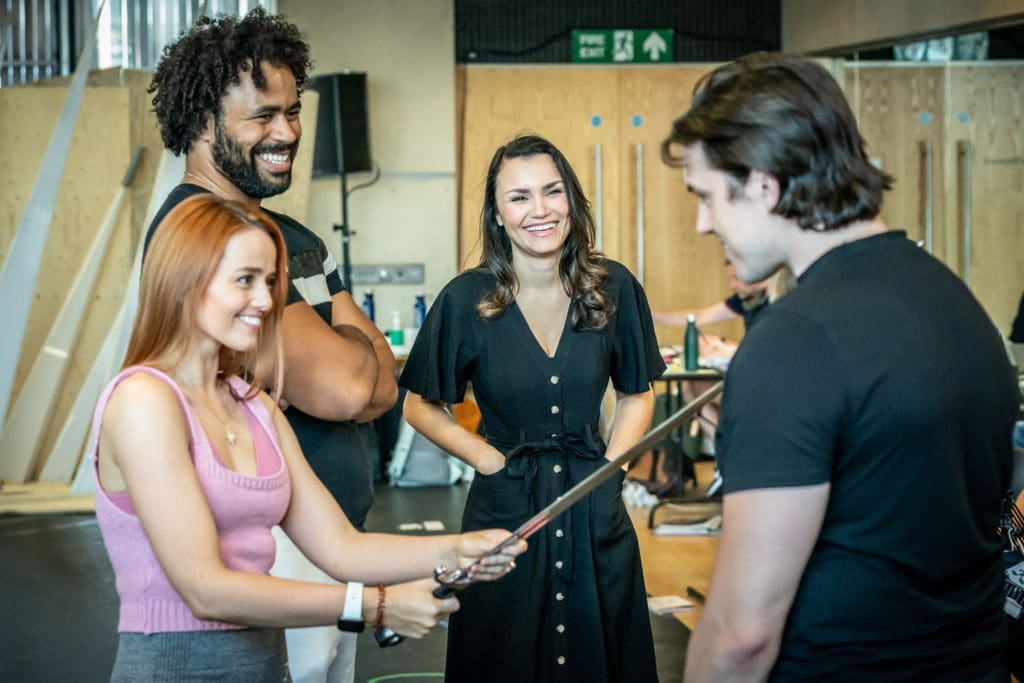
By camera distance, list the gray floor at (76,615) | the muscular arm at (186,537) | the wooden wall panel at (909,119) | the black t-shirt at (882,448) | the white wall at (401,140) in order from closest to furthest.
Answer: the black t-shirt at (882,448) → the muscular arm at (186,537) → the gray floor at (76,615) → the wooden wall panel at (909,119) → the white wall at (401,140)

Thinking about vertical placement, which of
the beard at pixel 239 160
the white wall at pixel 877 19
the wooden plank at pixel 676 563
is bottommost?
the wooden plank at pixel 676 563

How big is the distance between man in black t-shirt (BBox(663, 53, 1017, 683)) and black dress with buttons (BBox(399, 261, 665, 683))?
1.22 meters

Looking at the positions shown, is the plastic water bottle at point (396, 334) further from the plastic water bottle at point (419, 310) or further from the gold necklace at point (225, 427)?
the gold necklace at point (225, 427)

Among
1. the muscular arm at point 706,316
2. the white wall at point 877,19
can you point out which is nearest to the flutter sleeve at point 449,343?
the muscular arm at point 706,316

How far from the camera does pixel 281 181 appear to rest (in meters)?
2.59

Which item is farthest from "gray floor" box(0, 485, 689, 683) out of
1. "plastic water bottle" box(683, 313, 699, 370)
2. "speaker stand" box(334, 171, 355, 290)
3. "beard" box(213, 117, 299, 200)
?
"beard" box(213, 117, 299, 200)

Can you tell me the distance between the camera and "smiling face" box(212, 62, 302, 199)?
100.0 inches

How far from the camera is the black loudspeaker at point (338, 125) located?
8.03 m

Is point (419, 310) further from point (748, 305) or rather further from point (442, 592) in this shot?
point (442, 592)

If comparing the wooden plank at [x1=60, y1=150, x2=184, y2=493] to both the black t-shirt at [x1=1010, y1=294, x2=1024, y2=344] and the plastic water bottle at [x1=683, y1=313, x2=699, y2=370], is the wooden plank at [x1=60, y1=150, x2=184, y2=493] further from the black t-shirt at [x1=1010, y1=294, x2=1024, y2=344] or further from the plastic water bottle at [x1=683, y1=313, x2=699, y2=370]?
the black t-shirt at [x1=1010, y1=294, x2=1024, y2=344]

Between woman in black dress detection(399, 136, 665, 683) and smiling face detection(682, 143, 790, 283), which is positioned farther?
woman in black dress detection(399, 136, 665, 683)

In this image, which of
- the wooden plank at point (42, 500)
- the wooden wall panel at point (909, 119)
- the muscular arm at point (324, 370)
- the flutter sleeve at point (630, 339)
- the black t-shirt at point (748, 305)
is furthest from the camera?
the wooden wall panel at point (909, 119)

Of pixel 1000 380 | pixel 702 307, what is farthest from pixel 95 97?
pixel 1000 380

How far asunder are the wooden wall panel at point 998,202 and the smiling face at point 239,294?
7092 mm
